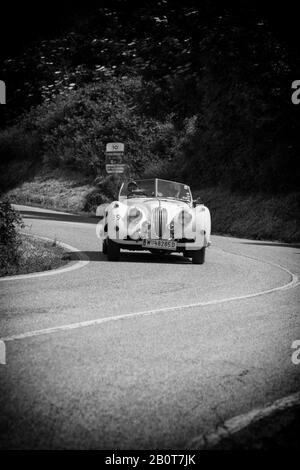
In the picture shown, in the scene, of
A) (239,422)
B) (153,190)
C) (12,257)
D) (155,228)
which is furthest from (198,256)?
(239,422)

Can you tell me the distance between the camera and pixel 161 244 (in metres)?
8.71

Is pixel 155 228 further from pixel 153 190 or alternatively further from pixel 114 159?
pixel 114 159

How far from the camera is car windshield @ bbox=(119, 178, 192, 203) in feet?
32.6

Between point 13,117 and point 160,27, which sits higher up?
point 160,27

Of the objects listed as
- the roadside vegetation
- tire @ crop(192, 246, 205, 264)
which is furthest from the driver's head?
the roadside vegetation

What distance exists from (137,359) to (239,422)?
106 cm

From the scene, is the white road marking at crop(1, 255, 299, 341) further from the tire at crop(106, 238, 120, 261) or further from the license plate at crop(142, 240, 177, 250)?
the tire at crop(106, 238, 120, 261)

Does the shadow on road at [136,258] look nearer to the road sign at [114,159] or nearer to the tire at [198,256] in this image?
the tire at [198,256]

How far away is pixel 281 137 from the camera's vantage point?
61.5 feet

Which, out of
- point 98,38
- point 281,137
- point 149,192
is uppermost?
point 98,38

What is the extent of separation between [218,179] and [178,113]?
7.51 m

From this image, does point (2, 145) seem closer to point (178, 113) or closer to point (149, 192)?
point (178, 113)
